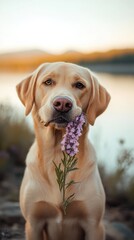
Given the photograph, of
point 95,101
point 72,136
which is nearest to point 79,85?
point 95,101

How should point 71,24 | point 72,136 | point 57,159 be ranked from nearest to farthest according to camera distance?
1. point 72,136
2. point 57,159
3. point 71,24

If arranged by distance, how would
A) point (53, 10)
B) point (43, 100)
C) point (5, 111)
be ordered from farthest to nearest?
point (5, 111) → point (53, 10) → point (43, 100)

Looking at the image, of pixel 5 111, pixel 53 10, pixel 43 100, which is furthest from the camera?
pixel 5 111

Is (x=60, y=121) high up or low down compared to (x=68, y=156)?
up

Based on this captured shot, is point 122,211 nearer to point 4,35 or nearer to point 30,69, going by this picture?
point 30,69

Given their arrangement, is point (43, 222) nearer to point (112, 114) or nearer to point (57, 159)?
point (57, 159)

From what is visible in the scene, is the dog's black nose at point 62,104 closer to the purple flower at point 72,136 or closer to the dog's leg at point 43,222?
the purple flower at point 72,136

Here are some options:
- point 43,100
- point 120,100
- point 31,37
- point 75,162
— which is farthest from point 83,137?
point 31,37

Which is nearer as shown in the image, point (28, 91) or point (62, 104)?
point (62, 104)
